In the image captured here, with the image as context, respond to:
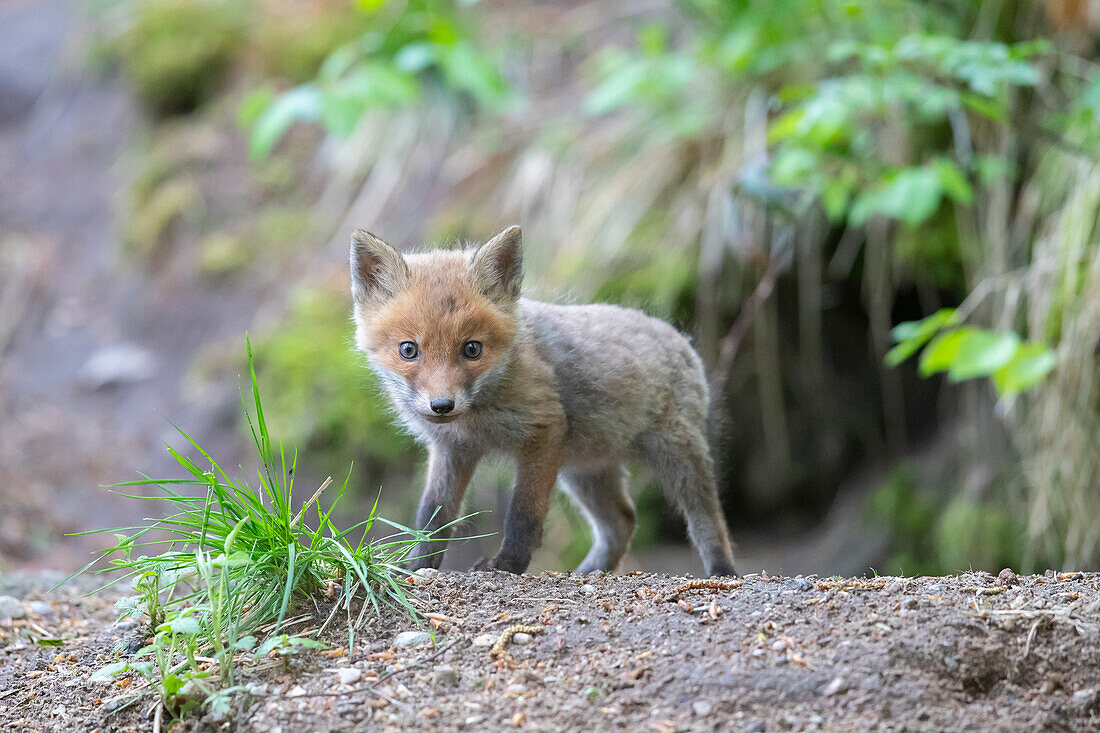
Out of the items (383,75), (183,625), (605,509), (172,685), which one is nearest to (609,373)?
(605,509)

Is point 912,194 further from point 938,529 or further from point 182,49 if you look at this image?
point 182,49

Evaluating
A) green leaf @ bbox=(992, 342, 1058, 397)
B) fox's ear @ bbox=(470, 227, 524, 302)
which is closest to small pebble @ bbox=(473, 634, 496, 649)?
fox's ear @ bbox=(470, 227, 524, 302)

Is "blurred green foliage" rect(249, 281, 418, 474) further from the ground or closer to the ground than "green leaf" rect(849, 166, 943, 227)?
closer to the ground

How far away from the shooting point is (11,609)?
3676 millimetres

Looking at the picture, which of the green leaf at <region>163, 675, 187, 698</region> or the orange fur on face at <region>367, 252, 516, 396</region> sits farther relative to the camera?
the orange fur on face at <region>367, 252, 516, 396</region>

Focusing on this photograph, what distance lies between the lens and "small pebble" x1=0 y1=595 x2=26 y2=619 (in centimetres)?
363

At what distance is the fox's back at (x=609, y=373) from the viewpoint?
3824 mm

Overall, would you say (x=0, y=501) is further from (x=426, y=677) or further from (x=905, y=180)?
(x=905, y=180)

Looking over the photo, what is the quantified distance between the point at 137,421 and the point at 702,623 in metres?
6.50

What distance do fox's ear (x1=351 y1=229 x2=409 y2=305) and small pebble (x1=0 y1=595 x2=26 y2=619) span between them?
1737 millimetres

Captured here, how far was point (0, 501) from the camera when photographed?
21.4 feet

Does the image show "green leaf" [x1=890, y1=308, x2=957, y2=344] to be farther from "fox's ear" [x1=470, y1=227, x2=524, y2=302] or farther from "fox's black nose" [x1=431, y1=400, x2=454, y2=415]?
"fox's black nose" [x1=431, y1=400, x2=454, y2=415]

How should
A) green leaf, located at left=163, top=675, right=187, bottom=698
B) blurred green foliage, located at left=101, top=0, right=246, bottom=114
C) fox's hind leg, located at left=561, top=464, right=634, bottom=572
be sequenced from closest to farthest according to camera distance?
green leaf, located at left=163, top=675, right=187, bottom=698 → fox's hind leg, located at left=561, top=464, right=634, bottom=572 → blurred green foliage, located at left=101, top=0, right=246, bottom=114

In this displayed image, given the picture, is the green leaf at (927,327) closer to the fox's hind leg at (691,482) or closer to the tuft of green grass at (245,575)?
the fox's hind leg at (691,482)
